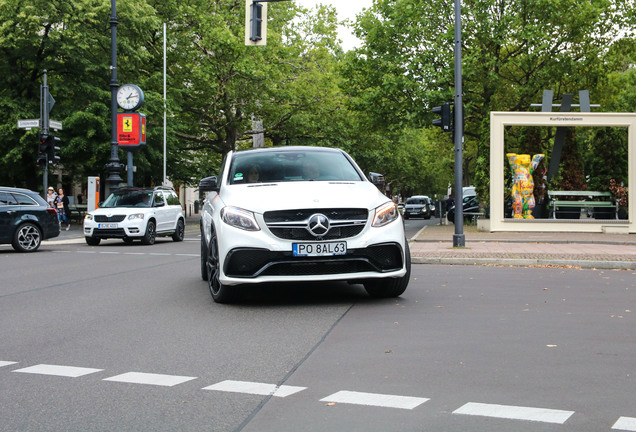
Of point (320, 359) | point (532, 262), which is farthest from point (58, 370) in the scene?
point (532, 262)

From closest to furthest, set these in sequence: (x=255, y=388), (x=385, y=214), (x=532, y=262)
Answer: (x=255, y=388)
(x=385, y=214)
(x=532, y=262)

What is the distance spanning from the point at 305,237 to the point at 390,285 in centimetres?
139

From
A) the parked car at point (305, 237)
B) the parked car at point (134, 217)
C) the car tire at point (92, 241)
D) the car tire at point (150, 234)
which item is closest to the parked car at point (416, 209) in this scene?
the parked car at point (134, 217)

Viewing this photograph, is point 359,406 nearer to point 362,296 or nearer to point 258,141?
point 362,296

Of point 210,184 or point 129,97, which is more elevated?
point 129,97

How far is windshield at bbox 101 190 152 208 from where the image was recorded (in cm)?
2267

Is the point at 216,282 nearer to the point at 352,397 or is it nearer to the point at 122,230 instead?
the point at 352,397

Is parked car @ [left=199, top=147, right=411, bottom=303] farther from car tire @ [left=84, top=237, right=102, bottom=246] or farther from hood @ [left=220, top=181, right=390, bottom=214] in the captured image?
car tire @ [left=84, top=237, right=102, bottom=246]

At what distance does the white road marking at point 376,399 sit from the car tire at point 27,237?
52.9ft

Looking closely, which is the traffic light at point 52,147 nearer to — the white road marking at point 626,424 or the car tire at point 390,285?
the car tire at point 390,285

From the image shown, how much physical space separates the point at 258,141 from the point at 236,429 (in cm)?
4182

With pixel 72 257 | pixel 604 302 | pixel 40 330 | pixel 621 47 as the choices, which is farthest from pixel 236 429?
pixel 621 47

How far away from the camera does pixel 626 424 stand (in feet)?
13.6

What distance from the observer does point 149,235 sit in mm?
22328
